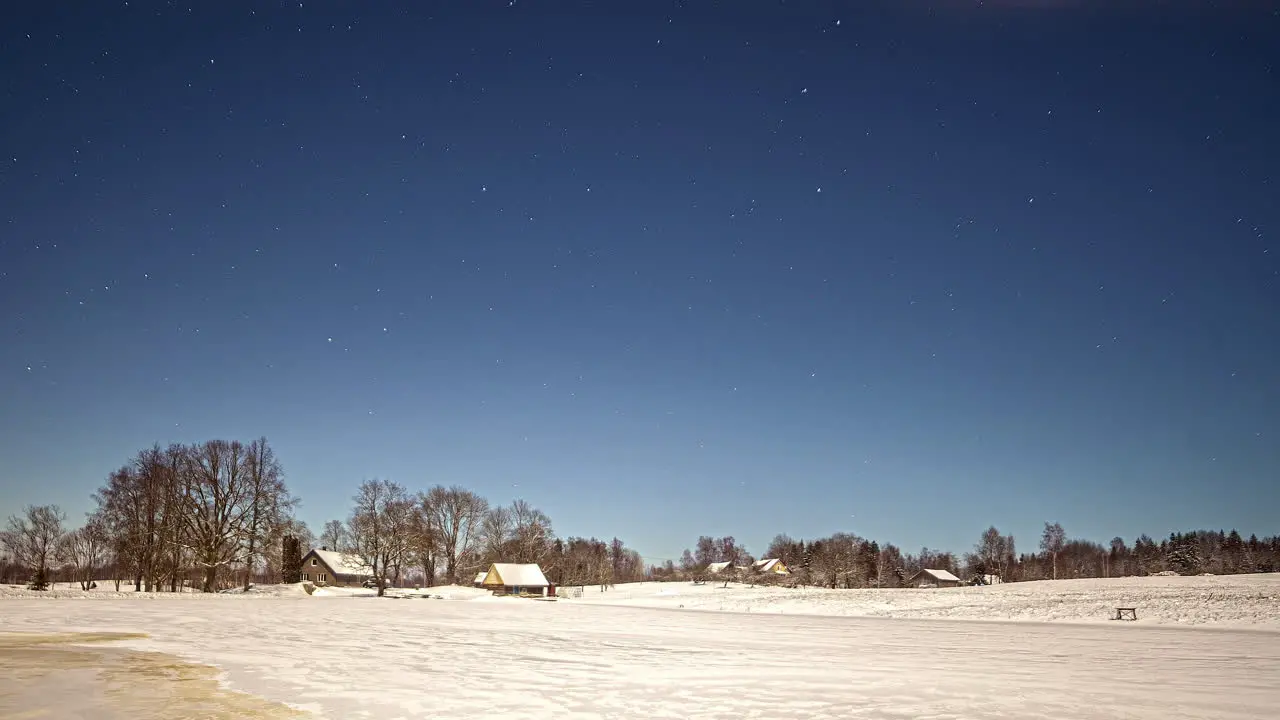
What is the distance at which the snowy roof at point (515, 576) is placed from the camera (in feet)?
337

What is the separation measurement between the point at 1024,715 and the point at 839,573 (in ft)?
413

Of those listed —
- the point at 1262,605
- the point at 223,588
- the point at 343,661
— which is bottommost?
the point at 223,588

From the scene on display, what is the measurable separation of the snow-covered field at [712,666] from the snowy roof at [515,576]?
219 ft

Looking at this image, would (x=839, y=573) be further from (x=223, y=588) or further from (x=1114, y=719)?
(x=1114, y=719)

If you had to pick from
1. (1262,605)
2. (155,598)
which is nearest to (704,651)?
(1262,605)

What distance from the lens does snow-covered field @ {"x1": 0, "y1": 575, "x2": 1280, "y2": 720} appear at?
13.6m

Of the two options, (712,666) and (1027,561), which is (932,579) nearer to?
(1027,561)

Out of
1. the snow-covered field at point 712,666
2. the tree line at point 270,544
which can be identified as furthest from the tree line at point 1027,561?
the snow-covered field at point 712,666

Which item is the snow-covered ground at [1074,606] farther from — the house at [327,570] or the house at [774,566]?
the house at [774,566]

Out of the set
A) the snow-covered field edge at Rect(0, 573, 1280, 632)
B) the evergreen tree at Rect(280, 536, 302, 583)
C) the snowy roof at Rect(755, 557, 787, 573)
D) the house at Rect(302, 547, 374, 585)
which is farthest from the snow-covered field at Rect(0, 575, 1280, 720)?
the snowy roof at Rect(755, 557, 787, 573)

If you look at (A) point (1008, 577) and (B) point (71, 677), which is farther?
Answer: (A) point (1008, 577)

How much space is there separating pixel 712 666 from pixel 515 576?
3525 inches

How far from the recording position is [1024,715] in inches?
511

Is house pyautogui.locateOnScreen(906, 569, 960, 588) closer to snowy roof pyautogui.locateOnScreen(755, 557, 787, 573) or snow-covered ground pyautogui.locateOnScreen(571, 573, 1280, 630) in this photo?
snowy roof pyautogui.locateOnScreen(755, 557, 787, 573)
